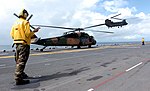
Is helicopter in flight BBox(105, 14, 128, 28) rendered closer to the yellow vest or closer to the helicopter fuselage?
the helicopter fuselage

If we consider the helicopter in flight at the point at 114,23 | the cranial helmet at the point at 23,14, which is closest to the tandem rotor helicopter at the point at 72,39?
the helicopter in flight at the point at 114,23

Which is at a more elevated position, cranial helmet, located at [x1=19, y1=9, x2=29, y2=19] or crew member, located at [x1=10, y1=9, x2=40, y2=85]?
cranial helmet, located at [x1=19, y1=9, x2=29, y2=19]

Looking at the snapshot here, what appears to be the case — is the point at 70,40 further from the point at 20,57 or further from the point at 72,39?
the point at 20,57

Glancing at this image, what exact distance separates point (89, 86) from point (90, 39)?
2969cm

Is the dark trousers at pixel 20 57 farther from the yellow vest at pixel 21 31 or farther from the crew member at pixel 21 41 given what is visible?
the yellow vest at pixel 21 31

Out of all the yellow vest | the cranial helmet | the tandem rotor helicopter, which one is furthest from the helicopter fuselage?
the yellow vest

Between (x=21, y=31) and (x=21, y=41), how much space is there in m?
0.32

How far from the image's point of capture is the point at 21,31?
26.5 ft

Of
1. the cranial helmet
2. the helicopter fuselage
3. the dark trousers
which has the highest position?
the cranial helmet

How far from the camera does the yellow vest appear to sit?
8.05 meters

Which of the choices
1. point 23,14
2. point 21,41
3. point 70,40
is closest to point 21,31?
point 21,41

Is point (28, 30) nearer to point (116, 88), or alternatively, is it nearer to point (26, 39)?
point (26, 39)

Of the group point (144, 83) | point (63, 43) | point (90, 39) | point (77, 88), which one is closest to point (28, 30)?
point (77, 88)

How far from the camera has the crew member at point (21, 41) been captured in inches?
316
